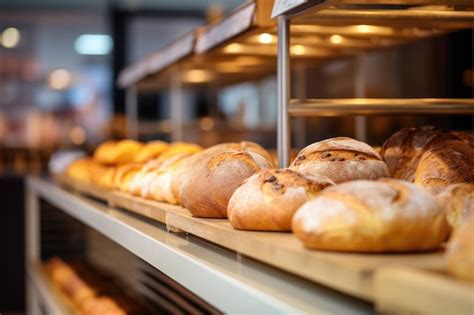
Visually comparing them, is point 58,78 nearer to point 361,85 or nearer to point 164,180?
point 361,85

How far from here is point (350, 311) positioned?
99 cm

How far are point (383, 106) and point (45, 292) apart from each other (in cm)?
241

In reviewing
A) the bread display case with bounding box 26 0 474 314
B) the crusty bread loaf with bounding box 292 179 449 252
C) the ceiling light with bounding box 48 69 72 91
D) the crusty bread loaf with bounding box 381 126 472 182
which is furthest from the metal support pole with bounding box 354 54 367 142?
the ceiling light with bounding box 48 69 72 91

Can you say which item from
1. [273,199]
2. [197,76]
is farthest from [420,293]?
[197,76]

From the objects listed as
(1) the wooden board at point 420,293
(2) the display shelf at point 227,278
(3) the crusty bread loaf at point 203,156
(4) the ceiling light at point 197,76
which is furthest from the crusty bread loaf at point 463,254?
(4) the ceiling light at point 197,76

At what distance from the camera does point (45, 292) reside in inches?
149

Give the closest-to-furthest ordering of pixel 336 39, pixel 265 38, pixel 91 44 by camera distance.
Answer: pixel 265 38, pixel 336 39, pixel 91 44

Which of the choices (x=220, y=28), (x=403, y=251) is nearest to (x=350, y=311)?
(x=403, y=251)

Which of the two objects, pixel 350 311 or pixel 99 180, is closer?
pixel 350 311

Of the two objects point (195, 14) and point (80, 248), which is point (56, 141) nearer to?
point (195, 14)

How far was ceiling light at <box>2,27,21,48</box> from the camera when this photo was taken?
9.38 m

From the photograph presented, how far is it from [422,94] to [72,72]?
4.59 meters

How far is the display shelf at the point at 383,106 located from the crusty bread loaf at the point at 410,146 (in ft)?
0.37

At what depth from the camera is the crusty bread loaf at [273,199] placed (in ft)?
4.36
